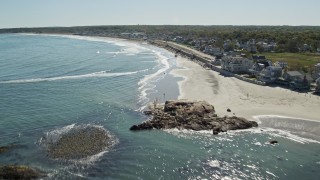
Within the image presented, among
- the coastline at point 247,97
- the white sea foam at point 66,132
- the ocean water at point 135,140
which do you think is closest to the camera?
the ocean water at point 135,140

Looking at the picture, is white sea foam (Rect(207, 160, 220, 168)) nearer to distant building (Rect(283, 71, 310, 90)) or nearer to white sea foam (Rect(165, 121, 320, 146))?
white sea foam (Rect(165, 121, 320, 146))

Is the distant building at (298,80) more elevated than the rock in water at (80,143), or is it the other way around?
the distant building at (298,80)

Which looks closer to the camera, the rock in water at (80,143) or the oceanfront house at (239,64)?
the rock in water at (80,143)

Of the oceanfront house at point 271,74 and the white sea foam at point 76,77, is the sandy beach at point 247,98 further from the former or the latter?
the white sea foam at point 76,77

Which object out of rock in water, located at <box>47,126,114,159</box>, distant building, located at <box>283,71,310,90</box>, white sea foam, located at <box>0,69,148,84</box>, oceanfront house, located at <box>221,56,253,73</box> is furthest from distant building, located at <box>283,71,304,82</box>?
rock in water, located at <box>47,126,114,159</box>

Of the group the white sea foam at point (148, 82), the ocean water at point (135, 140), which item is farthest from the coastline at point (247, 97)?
the white sea foam at point (148, 82)

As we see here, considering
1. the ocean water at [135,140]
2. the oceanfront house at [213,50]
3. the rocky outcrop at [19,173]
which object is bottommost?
the ocean water at [135,140]

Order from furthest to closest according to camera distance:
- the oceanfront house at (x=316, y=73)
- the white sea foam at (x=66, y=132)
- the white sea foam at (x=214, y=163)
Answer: the oceanfront house at (x=316, y=73)
the white sea foam at (x=66, y=132)
the white sea foam at (x=214, y=163)
